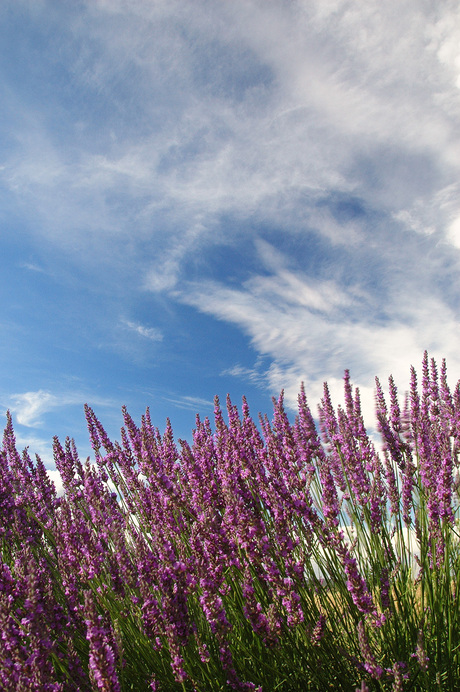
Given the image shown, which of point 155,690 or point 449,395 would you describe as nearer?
point 155,690

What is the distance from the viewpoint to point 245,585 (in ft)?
6.99

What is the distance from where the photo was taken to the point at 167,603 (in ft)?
6.74

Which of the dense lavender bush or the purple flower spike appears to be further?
the dense lavender bush

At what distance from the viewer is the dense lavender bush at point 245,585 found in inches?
82.7

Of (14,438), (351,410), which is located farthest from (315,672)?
(14,438)

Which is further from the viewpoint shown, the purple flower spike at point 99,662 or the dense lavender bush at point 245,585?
the dense lavender bush at point 245,585


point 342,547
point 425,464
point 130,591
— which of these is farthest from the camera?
point 425,464

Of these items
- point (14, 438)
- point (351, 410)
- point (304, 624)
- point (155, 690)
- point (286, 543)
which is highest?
point (14, 438)

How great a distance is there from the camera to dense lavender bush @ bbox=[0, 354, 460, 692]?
6.89 ft

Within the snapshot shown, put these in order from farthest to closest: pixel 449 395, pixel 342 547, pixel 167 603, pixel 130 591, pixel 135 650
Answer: pixel 449 395 → pixel 130 591 → pixel 135 650 → pixel 342 547 → pixel 167 603

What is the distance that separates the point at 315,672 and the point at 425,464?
1.51m

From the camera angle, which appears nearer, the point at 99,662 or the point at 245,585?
the point at 99,662

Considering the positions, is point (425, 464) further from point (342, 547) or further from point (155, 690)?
point (155, 690)

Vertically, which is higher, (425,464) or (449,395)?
(449,395)
